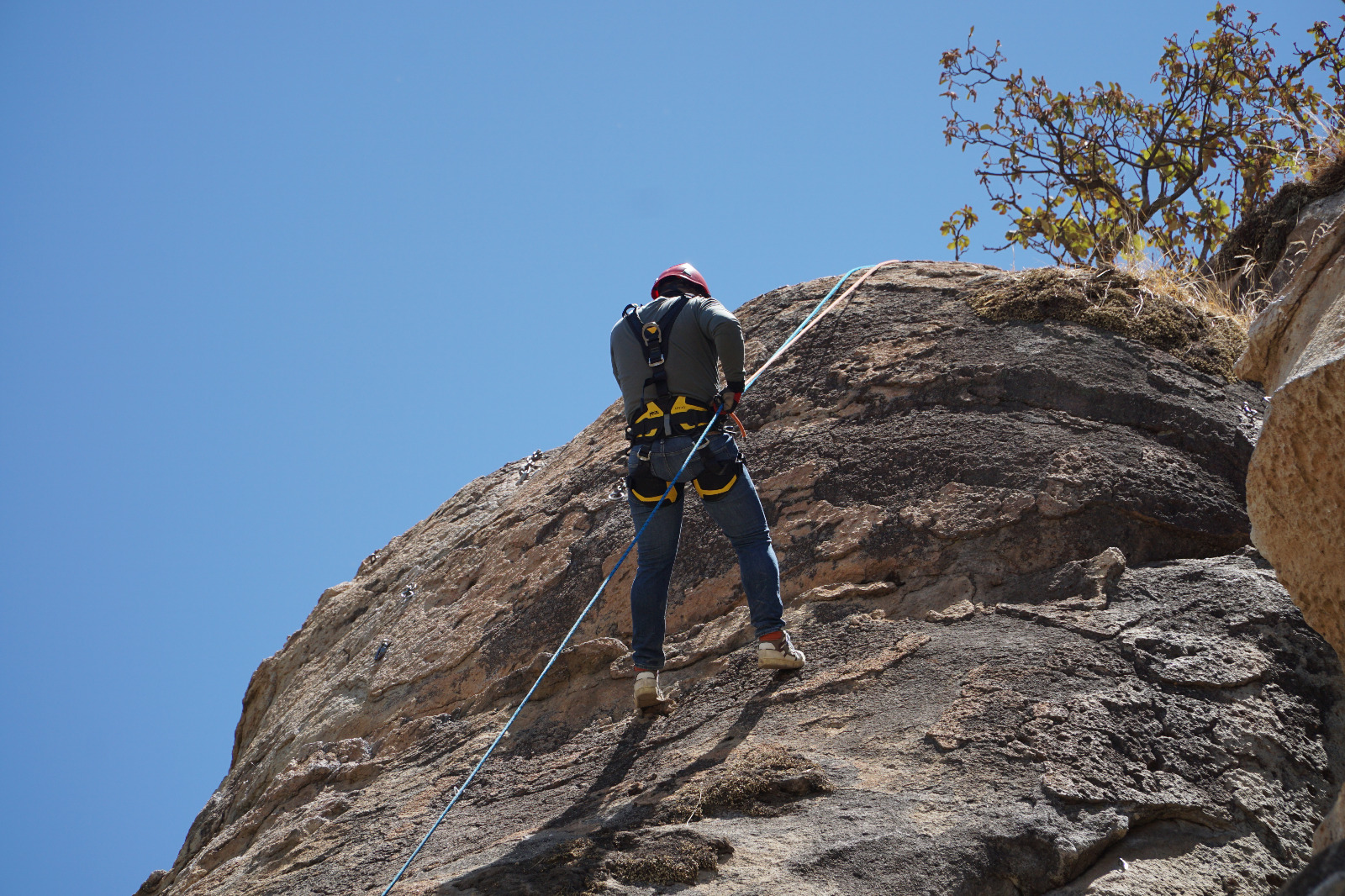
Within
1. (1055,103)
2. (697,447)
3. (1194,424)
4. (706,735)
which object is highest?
(1055,103)

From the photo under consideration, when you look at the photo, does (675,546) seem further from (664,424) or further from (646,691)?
(646,691)

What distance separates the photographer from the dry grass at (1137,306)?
19.2 ft

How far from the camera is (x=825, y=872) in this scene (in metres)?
3.30

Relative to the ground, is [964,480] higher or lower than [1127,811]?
higher

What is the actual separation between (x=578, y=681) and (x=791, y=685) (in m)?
1.39

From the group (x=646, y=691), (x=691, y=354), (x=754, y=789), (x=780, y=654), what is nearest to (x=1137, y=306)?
(x=691, y=354)

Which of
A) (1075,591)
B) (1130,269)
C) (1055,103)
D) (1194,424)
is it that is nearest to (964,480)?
(1075,591)

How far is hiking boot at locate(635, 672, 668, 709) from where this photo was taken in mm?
4781

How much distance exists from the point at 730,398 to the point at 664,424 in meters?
0.34

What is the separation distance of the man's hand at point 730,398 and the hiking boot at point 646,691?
127 cm

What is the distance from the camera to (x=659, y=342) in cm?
478

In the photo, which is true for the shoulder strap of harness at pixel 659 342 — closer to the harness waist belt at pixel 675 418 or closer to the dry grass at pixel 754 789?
the harness waist belt at pixel 675 418

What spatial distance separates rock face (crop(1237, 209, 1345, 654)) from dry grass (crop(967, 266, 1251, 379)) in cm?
251

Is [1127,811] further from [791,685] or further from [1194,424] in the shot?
[1194,424]
